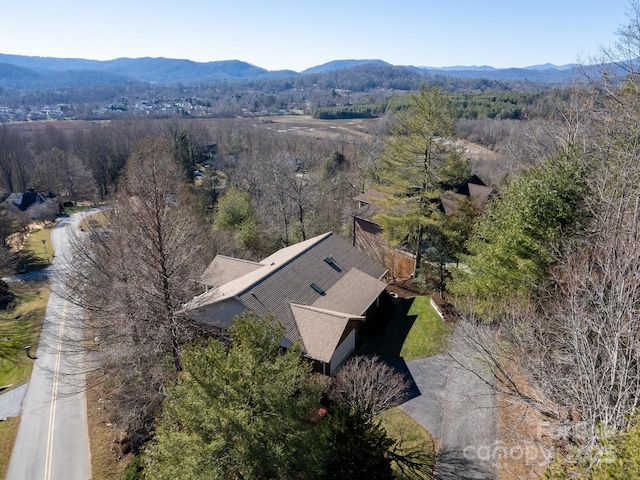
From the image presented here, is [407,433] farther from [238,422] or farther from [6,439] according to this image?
[6,439]

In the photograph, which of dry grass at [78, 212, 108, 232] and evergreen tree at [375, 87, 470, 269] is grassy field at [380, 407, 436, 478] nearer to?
evergreen tree at [375, 87, 470, 269]

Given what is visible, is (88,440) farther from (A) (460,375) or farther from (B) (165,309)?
(A) (460,375)

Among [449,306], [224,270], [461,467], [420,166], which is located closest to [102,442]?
[224,270]

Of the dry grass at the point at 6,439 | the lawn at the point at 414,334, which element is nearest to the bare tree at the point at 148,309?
the dry grass at the point at 6,439

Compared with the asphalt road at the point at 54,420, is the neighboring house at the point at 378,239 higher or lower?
higher

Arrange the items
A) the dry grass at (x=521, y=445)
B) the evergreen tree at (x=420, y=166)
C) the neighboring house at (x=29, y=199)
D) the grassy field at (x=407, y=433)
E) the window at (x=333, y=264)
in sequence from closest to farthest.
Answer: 1. the dry grass at (x=521, y=445)
2. the grassy field at (x=407, y=433)
3. the evergreen tree at (x=420, y=166)
4. the window at (x=333, y=264)
5. the neighboring house at (x=29, y=199)

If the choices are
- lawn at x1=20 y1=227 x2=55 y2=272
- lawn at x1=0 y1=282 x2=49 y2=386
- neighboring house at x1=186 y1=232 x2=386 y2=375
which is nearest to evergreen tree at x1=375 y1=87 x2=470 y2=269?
neighboring house at x1=186 y1=232 x2=386 y2=375

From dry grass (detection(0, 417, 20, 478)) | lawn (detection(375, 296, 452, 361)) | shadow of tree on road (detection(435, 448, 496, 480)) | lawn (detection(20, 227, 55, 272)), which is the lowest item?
lawn (detection(20, 227, 55, 272))

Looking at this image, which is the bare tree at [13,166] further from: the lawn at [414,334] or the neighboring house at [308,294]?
the lawn at [414,334]
